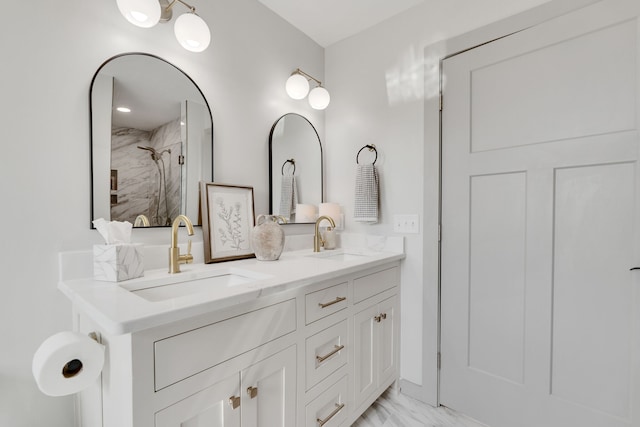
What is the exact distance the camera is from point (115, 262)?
1.08 meters

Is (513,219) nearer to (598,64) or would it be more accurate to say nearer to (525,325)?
(525,325)

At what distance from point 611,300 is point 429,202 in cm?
91

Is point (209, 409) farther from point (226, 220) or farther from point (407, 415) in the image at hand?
point (407, 415)

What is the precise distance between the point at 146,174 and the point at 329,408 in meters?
1.36

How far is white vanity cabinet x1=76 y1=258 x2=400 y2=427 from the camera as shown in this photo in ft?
2.58

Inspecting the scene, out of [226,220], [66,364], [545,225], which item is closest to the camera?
[66,364]

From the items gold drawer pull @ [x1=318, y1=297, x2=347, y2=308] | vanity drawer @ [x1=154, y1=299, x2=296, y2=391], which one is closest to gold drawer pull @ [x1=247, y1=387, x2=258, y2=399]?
vanity drawer @ [x1=154, y1=299, x2=296, y2=391]

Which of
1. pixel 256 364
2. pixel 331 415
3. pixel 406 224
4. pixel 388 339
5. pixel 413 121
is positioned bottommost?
pixel 331 415

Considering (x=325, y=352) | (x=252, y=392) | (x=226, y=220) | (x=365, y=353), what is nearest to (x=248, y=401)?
(x=252, y=392)

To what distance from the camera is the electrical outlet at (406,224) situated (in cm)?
186

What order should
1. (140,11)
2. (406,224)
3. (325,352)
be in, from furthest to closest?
1. (406,224)
2. (325,352)
3. (140,11)

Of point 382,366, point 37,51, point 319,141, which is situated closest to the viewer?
point 37,51

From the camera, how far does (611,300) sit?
1294mm

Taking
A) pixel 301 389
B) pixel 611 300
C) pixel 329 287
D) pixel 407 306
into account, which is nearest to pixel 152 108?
pixel 329 287
